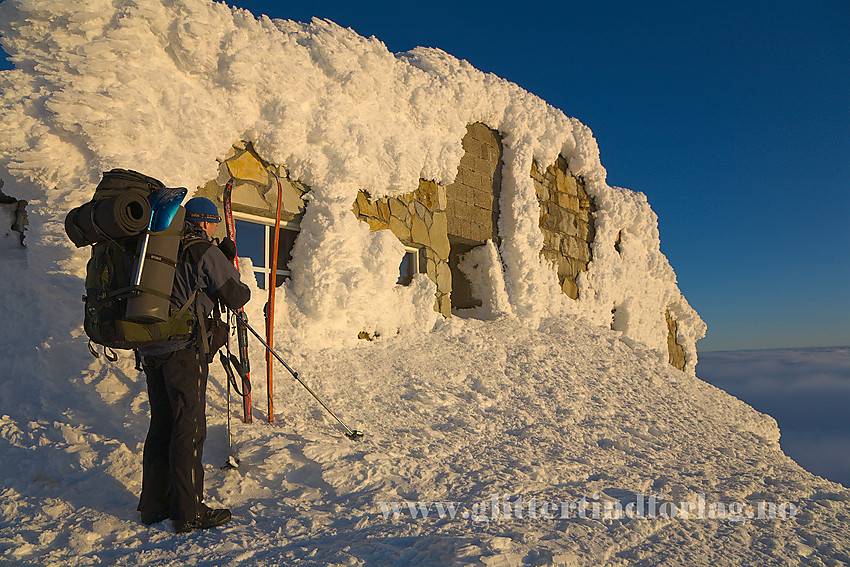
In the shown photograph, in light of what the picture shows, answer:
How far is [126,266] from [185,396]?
67 centimetres

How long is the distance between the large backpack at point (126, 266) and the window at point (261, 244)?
252 cm

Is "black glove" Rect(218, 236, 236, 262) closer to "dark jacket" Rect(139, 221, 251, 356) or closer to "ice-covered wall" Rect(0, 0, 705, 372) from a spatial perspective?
"dark jacket" Rect(139, 221, 251, 356)

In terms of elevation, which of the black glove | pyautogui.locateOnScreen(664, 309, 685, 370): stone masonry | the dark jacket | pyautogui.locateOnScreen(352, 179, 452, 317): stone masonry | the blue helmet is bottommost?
pyautogui.locateOnScreen(664, 309, 685, 370): stone masonry

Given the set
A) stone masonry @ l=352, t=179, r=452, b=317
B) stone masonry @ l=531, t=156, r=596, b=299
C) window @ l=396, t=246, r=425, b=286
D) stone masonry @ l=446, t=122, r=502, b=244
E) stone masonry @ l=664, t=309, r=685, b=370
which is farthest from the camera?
stone masonry @ l=664, t=309, r=685, b=370

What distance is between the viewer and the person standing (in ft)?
7.50

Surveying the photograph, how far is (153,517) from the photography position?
2314 millimetres

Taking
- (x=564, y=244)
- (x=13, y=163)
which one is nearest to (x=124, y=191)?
(x=13, y=163)

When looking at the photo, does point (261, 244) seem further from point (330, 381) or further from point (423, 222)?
point (423, 222)

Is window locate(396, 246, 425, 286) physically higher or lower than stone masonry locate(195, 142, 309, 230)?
Result: lower

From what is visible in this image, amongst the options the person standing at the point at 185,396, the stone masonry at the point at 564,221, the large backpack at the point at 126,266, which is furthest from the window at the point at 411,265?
the large backpack at the point at 126,266

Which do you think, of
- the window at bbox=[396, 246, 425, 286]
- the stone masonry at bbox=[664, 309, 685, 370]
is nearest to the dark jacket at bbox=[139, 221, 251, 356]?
the window at bbox=[396, 246, 425, 286]

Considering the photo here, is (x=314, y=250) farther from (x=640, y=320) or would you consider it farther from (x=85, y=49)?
(x=640, y=320)

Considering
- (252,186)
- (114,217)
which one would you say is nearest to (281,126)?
(252,186)

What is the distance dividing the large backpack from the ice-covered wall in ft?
5.91
